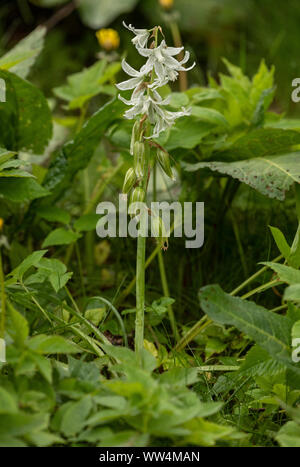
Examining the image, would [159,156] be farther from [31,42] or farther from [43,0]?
[43,0]

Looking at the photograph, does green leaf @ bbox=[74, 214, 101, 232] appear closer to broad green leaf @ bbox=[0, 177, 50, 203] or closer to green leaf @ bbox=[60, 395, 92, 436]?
broad green leaf @ bbox=[0, 177, 50, 203]

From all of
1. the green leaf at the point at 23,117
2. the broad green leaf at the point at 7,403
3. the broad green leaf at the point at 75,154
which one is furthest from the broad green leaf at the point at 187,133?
the broad green leaf at the point at 7,403

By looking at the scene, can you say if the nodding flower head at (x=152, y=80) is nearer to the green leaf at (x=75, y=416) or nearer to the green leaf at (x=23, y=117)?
the green leaf at (x=75, y=416)

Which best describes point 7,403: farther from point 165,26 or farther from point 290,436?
point 165,26

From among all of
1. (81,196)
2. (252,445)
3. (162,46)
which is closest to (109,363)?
(252,445)

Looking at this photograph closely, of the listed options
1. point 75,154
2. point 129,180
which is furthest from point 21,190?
point 129,180

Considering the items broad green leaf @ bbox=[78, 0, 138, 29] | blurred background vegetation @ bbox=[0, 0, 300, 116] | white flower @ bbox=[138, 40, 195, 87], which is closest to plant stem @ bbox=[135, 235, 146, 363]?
white flower @ bbox=[138, 40, 195, 87]
